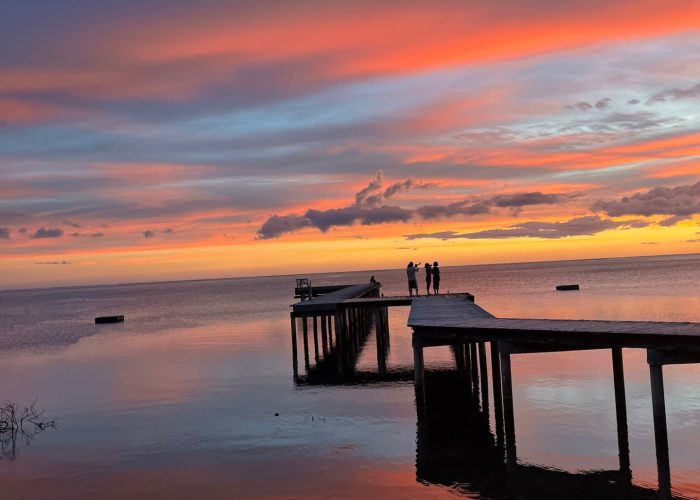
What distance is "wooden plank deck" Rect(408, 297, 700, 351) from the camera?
15.1m

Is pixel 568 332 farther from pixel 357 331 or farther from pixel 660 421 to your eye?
pixel 357 331

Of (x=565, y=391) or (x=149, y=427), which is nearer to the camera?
(x=149, y=427)

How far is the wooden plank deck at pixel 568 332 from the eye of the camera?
595 inches

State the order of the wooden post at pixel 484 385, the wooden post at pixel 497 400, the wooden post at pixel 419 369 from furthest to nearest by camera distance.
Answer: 1. the wooden post at pixel 484 385
2. the wooden post at pixel 419 369
3. the wooden post at pixel 497 400

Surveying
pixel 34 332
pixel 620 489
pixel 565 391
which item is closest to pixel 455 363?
pixel 565 391

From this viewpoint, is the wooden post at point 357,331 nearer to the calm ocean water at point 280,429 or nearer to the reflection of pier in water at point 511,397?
the calm ocean water at point 280,429

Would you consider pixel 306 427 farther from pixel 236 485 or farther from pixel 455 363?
pixel 455 363

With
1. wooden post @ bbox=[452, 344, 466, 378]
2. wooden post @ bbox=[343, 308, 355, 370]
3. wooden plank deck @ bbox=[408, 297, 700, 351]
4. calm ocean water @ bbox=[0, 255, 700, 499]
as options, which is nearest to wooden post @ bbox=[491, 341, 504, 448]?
calm ocean water @ bbox=[0, 255, 700, 499]

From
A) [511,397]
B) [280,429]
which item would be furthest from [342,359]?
[511,397]

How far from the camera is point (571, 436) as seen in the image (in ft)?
63.1

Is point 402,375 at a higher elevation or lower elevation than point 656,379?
lower

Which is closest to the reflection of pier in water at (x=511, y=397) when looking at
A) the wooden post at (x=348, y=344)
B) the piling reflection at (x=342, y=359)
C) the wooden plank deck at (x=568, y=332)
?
the wooden plank deck at (x=568, y=332)

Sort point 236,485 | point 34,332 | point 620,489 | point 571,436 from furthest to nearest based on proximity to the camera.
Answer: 1. point 34,332
2. point 571,436
3. point 236,485
4. point 620,489

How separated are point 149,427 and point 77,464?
3955mm
